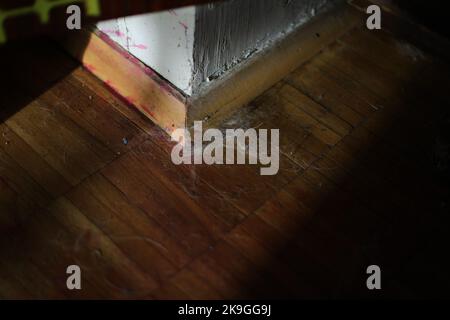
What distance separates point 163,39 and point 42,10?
13.3 inches

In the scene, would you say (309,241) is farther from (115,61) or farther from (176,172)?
(115,61)

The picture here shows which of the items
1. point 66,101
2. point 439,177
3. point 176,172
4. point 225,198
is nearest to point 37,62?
point 66,101

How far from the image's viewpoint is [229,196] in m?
1.11

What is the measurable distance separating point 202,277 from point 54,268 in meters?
0.26

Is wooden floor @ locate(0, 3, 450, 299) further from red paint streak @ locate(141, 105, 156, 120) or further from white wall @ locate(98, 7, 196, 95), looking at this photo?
white wall @ locate(98, 7, 196, 95)

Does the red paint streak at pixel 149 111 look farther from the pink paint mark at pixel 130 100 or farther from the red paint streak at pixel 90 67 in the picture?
the red paint streak at pixel 90 67

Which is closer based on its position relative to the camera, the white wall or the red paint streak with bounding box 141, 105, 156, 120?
the white wall

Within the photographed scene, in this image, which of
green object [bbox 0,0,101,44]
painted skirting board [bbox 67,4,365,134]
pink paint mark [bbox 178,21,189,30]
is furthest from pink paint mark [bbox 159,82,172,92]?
green object [bbox 0,0,101,44]

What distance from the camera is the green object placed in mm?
778

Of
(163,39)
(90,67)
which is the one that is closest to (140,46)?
(163,39)

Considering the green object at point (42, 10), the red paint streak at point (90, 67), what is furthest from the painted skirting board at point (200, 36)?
the green object at point (42, 10)

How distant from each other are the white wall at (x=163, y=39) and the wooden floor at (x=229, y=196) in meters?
0.13

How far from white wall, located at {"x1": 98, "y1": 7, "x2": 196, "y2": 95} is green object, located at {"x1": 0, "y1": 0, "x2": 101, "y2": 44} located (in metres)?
0.21

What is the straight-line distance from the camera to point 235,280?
1.00 m
